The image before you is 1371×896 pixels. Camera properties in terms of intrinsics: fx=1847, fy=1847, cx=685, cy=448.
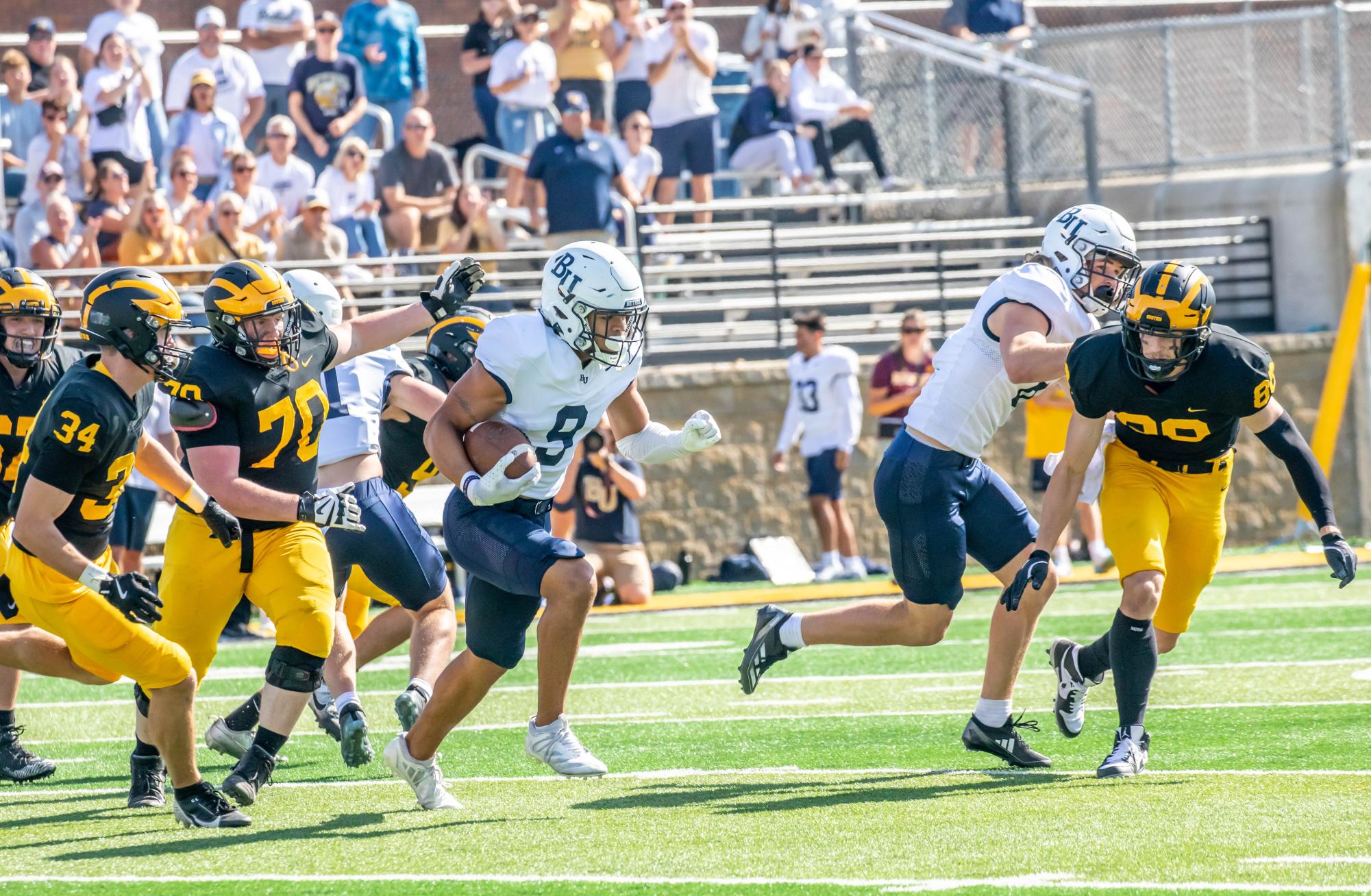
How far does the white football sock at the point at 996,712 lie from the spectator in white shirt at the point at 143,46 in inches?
409

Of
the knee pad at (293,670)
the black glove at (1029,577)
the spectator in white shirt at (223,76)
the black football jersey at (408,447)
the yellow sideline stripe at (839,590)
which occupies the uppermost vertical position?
the spectator in white shirt at (223,76)

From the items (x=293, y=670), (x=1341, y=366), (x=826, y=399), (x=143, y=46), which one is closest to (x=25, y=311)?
(x=293, y=670)

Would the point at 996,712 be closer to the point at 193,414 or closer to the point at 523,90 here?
the point at 193,414

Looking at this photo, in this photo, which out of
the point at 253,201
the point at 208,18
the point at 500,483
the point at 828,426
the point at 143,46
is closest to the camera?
the point at 500,483

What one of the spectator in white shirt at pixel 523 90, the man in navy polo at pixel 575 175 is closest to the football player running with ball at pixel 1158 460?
the man in navy polo at pixel 575 175

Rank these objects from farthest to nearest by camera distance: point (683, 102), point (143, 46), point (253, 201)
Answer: point (683, 102) < point (143, 46) < point (253, 201)

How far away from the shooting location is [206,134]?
47.4ft

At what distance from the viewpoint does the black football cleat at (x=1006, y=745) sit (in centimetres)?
617

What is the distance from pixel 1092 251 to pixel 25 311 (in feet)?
12.3

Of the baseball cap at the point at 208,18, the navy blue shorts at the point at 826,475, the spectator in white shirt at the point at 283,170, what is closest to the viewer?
the navy blue shorts at the point at 826,475

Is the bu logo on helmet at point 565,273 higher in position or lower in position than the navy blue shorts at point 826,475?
higher

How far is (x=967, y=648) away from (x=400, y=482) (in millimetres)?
3544

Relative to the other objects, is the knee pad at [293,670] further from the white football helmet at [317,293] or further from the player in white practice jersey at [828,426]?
the player in white practice jersey at [828,426]

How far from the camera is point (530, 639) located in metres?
11.0
